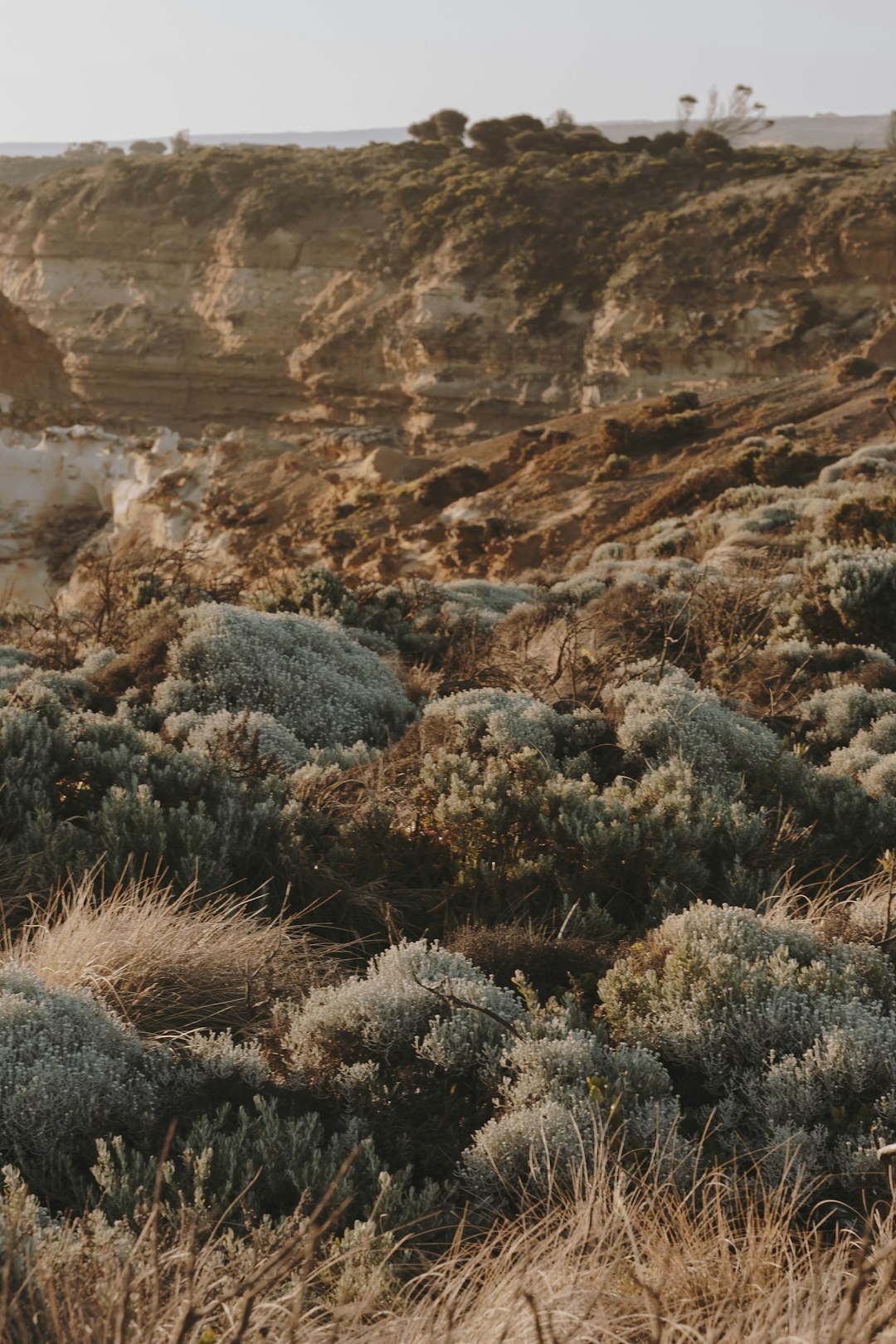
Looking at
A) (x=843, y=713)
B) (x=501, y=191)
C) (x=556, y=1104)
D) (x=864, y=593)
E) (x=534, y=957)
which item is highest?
(x=501, y=191)

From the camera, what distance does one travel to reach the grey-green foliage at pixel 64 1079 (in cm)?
298

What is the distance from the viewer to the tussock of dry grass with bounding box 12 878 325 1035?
374 centimetres

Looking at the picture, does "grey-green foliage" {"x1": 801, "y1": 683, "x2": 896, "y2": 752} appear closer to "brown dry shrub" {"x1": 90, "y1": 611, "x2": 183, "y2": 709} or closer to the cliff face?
"brown dry shrub" {"x1": 90, "y1": 611, "x2": 183, "y2": 709}

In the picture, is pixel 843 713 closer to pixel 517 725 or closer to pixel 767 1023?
pixel 517 725

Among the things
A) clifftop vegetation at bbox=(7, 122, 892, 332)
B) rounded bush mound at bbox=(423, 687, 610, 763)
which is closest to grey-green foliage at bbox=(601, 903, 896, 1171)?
rounded bush mound at bbox=(423, 687, 610, 763)

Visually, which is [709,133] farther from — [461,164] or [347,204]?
[347,204]

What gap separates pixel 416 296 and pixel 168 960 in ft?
137

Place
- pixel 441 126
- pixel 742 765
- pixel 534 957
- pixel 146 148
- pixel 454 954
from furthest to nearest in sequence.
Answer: pixel 146 148 → pixel 441 126 → pixel 742 765 → pixel 534 957 → pixel 454 954

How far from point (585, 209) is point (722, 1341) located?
46.7 m

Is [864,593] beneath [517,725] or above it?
above

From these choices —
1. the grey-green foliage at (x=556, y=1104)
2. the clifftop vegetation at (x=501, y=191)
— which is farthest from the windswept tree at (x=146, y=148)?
the grey-green foliage at (x=556, y=1104)

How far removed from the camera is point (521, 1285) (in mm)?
2145

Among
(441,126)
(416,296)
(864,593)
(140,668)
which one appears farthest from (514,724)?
(441,126)

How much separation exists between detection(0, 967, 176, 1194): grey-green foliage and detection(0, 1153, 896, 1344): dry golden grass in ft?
1.38
